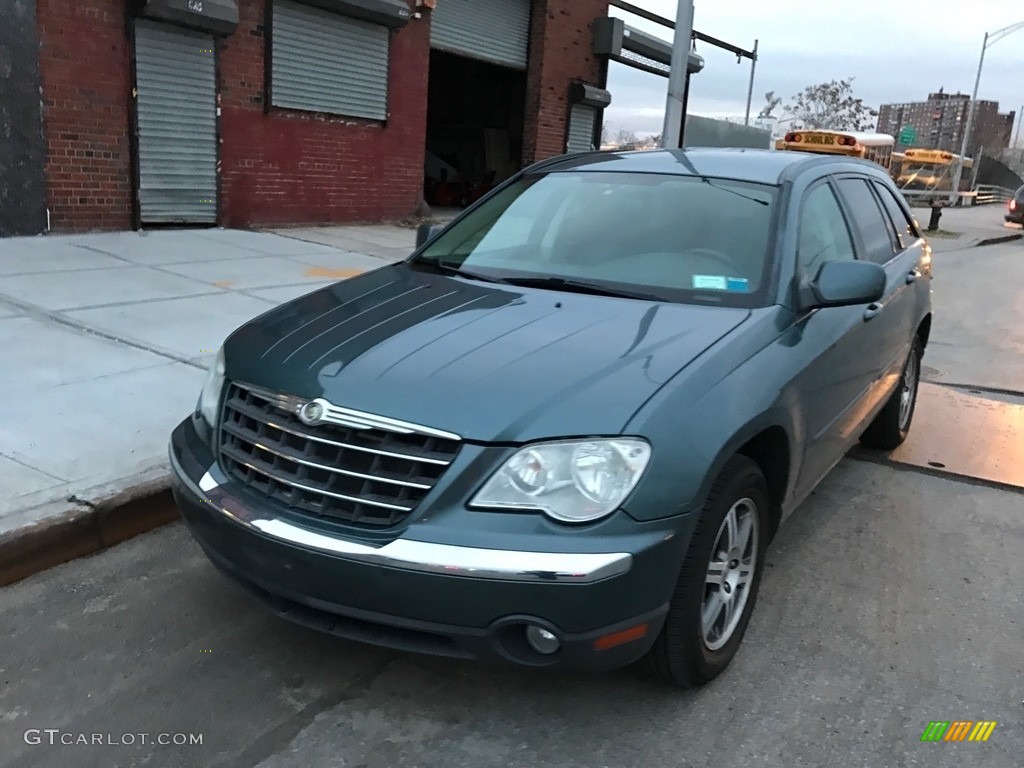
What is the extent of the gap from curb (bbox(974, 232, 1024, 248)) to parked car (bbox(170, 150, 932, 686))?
71.5 feet

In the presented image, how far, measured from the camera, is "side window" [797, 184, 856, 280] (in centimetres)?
380

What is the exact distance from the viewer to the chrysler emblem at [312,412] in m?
2.67

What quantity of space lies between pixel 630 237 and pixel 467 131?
19.5 meters

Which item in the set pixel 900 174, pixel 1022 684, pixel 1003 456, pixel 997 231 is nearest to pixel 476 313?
pixel 1022 684

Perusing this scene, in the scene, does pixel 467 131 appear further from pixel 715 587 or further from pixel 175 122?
pixel 715 587

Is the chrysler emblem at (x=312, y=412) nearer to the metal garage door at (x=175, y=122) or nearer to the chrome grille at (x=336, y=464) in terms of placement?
the chrome grille at (x=336, y=464)

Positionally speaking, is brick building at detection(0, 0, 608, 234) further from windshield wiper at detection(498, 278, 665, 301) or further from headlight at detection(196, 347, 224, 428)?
windshield wiper at detection(498, 278, 665, 301)

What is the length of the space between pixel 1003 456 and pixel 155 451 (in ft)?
16.3

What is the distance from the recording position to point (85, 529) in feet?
12.3

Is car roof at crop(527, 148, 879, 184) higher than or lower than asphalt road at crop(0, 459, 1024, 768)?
higher

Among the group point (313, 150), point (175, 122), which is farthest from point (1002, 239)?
point (175, 122)

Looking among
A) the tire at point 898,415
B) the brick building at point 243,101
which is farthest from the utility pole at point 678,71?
the tire at point 898,415

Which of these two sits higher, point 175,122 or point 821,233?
point 175,122

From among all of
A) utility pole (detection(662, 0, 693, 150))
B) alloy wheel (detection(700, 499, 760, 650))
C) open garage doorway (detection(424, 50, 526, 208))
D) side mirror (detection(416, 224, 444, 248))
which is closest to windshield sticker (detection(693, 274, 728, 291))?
alloy wheel (detection(700, 499, 760, 650))
